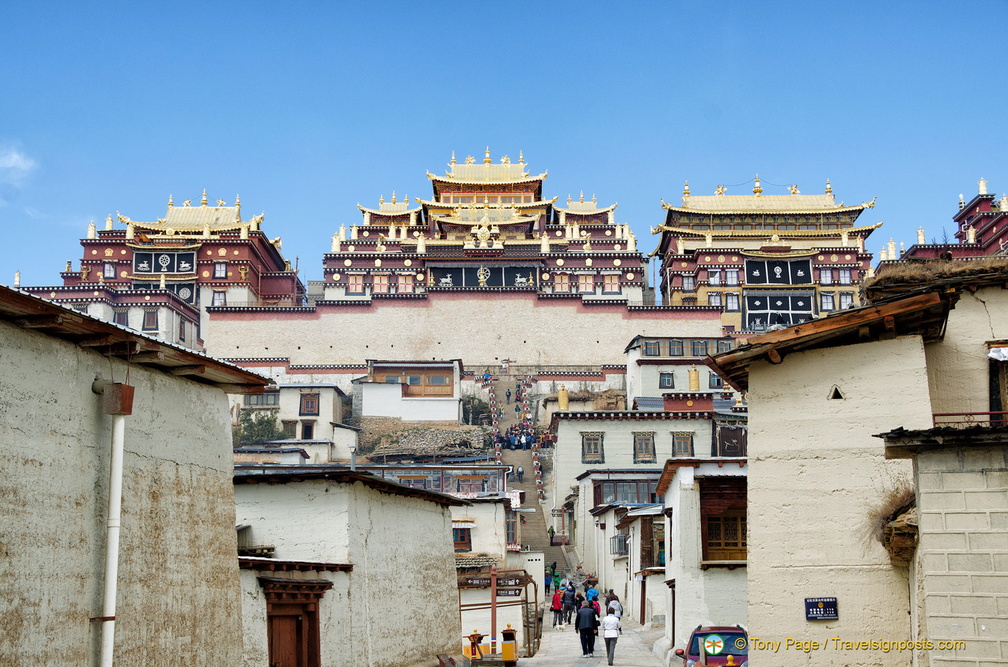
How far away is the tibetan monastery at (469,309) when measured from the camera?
6938 centimetres

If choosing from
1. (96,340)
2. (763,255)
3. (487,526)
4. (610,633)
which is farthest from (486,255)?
(96,340)

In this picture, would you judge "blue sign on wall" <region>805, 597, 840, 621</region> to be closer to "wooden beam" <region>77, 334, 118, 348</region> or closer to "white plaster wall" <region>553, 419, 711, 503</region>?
"wooden beam" <region>77, 334, 118, 348</region>

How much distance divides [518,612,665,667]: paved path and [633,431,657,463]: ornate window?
16.5 m

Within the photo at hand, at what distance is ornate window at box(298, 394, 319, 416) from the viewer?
55.8 meters

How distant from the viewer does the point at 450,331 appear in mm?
70375

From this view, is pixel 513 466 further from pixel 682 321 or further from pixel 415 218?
pixel 415 218

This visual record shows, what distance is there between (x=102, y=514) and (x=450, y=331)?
190 feet

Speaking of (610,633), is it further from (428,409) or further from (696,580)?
(428,409)

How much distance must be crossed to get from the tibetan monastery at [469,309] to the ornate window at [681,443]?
17.7m

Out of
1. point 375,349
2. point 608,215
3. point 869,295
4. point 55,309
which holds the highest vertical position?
point 608,215

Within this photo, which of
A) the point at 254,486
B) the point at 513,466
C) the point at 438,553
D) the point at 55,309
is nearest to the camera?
the point at 55,309

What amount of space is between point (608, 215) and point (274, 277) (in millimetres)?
24547

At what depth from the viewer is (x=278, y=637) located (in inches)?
650

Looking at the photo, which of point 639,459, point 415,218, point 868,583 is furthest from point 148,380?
point 415,218
